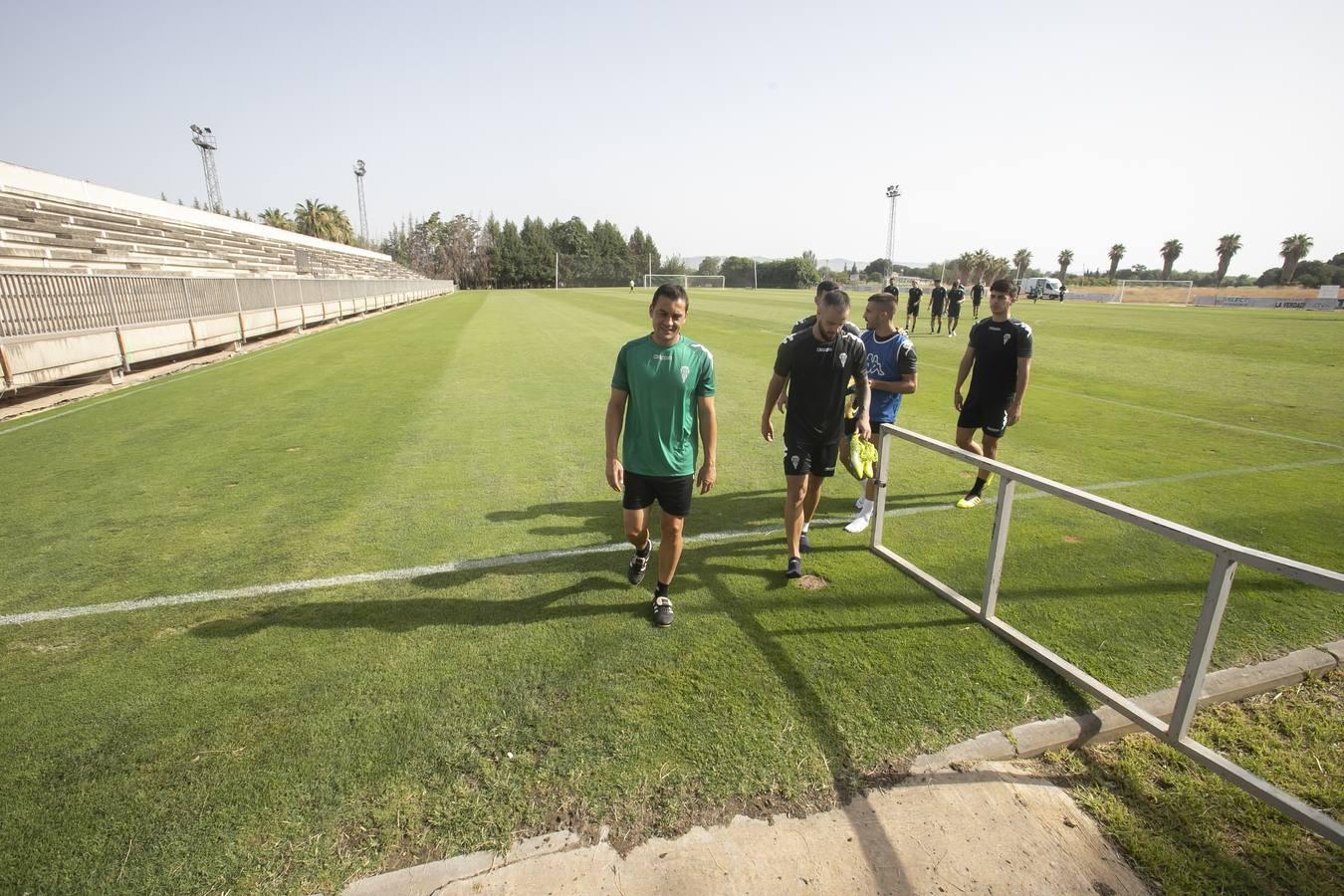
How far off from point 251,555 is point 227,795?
2.73 m

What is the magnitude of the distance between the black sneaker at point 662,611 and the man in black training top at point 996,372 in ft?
11.1

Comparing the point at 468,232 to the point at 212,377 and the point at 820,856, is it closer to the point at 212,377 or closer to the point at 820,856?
the point at 212,377

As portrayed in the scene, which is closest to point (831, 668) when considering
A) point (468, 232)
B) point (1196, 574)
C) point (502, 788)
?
point (502, 788)

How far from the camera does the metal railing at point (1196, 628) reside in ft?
7.37

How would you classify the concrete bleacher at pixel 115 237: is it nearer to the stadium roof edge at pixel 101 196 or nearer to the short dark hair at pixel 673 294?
the stadium roof edge at pixel 101 196

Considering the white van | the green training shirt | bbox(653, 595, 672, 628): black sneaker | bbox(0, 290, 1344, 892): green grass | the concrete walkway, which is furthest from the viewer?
the white van

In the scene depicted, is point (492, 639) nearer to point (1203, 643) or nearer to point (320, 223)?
point (1203, 643)

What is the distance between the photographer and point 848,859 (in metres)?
2.34

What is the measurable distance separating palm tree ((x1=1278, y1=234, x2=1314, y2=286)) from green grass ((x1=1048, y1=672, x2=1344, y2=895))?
100948mm

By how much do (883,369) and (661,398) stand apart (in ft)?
8.78

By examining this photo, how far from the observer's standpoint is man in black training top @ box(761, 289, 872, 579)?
4199 mm

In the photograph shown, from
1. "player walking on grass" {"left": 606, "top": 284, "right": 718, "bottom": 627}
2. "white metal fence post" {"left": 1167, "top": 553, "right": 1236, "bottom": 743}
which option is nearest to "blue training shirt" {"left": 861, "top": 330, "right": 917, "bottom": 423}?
"player walking on grass" {"left": 606, "top": 284, "right": 718, "bottom": 627}

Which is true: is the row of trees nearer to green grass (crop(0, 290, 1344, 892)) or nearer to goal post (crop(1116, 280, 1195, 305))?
goal post (crop(1116, 280, 1195, 305))

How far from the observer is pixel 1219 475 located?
6.79 m
